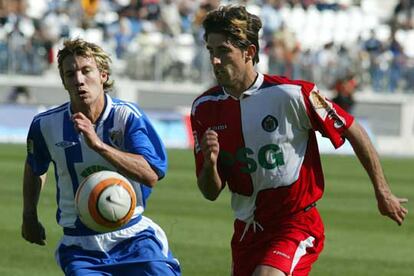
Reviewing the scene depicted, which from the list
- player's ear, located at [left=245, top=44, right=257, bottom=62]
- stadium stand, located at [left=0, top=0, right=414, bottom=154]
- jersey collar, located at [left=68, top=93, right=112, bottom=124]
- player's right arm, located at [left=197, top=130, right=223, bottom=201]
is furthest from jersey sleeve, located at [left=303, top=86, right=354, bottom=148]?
stadium stand, located at [left=0, top=0, right=414, bottom=154]

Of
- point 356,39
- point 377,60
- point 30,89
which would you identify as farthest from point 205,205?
point 356,39

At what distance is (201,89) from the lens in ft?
95.1

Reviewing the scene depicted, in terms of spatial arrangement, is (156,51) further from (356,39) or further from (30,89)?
(356,39)

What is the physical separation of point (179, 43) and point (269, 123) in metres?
22.3

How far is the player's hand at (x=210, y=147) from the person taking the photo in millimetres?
6574

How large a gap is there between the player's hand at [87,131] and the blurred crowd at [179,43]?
64.2ft

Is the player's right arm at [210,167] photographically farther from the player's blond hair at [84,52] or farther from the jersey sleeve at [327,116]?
the player's blond hair at [84,52]

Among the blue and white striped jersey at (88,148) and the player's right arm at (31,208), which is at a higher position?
the blue and white striped jersey at (88,148)

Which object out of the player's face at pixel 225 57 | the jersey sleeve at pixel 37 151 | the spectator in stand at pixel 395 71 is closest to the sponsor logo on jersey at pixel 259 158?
the player's face at pixel 225 57

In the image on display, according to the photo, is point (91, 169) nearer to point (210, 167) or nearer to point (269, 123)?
point (210, 167)

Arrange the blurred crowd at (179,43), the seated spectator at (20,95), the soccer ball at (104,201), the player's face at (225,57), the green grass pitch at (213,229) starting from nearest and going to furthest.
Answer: the soccer ball at (104,201) < the player's face at (225,57) < the green grass pitch at (213,229) < the seated spectator at (20,95) < the blurred crowd at (179,43)

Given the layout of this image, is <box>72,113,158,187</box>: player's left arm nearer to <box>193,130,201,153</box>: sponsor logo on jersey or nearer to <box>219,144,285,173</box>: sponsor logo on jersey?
<box>193,130,201,153</box>: sponsor logo on jersey

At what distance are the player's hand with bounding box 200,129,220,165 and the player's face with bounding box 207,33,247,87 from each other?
1.20 ft

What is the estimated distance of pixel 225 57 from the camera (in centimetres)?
684
